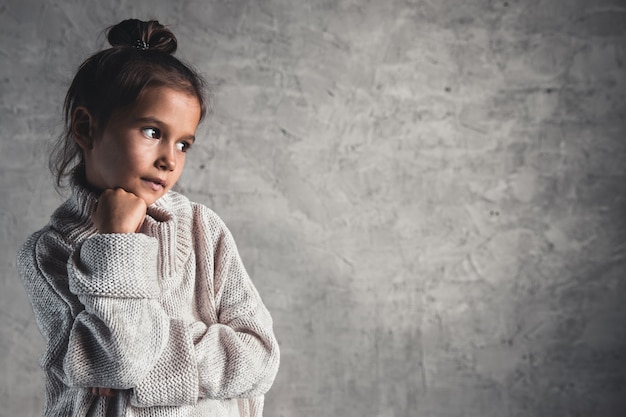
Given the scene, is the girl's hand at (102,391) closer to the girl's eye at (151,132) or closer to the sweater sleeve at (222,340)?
the sweater sleeve at (222,340)

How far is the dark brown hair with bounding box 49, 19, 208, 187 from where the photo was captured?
3.33 feet

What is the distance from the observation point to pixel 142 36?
3.62ft

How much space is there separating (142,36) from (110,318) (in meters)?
0.47

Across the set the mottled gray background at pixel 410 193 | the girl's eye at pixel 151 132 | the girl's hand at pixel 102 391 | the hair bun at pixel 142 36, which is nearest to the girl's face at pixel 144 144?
the girl's eye at pixel 151 132

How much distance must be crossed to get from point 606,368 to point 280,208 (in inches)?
47.9

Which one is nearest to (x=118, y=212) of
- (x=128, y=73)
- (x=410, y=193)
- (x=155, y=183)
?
(x=155, y=183)

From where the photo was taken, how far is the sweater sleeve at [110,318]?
94cm

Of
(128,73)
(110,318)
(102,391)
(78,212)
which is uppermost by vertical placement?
(128,73)

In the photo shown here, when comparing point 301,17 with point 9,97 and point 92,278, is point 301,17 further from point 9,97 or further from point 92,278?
point 92,278

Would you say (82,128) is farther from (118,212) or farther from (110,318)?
(110,318)

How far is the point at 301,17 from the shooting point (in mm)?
2051

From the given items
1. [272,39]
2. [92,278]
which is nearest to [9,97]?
[272,39]

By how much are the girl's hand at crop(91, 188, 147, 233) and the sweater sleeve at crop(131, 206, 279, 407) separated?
181mm

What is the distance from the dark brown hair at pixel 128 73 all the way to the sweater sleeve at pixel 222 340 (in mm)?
256
